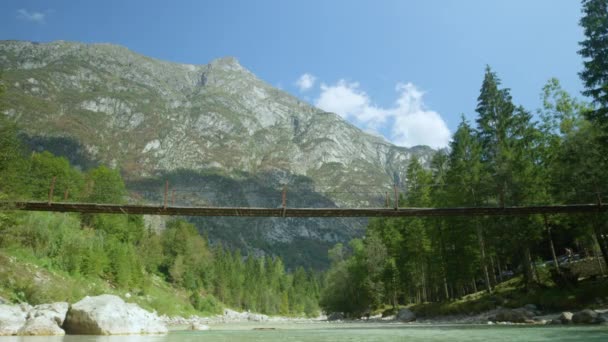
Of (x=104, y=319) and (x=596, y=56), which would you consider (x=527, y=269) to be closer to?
(x=596, y=56)

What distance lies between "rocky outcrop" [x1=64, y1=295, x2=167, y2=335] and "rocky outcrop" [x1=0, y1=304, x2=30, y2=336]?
172 centimetres

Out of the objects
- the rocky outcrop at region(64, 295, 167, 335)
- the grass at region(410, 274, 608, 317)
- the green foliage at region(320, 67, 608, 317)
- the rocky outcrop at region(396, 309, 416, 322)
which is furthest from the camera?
the rocky outcrop at region(396, 309, 416, 322)

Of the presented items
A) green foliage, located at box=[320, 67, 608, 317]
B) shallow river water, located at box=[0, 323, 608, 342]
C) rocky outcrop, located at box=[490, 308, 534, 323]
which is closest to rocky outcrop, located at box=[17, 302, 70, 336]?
shallow river water, located at box=[0, 323, 608, 342]

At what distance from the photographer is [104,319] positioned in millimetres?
18266

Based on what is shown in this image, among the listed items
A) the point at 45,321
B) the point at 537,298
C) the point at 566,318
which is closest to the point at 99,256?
the point at 45,321

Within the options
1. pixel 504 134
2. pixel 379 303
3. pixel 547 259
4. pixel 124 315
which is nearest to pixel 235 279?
pixel 379 303

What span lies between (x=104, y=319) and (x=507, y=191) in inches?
1010

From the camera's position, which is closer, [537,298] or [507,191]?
[537,298]

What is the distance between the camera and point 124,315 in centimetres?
1923

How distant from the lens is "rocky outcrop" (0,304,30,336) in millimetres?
16703

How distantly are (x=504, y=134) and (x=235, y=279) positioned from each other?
237ft

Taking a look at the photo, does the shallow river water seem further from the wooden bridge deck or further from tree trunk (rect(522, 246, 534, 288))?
tree trunk (rect(522, 246, 534, 288))

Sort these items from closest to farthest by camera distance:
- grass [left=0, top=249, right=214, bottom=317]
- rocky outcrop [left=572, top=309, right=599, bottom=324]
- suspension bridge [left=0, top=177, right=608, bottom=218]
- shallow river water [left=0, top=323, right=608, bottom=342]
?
shallow river water [left=0, top=323, right=608, bottom=342] → rocky outcrop [left=572, top=309, right=599, bottom=324] → suspension bridge [left=0, top=177, right=608, bottom=218] → grass [left=0, top=249, right=214, bottom=317]

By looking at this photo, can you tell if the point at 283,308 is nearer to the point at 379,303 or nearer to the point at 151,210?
the point at 379,303
